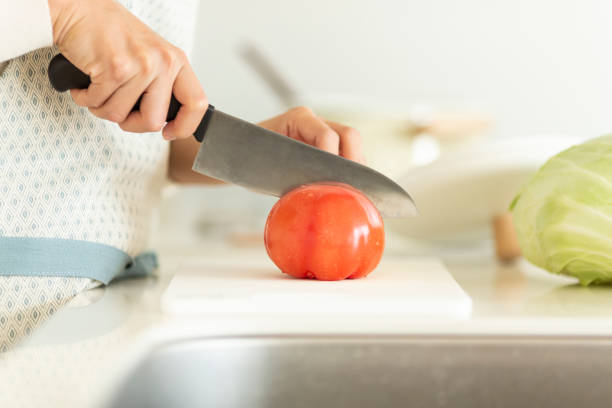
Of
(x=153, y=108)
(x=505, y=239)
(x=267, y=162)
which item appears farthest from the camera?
(x=505, y=239)

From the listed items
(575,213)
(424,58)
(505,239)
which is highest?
(575,213)

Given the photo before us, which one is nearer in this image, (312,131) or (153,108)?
(153,108)

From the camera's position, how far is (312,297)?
0.53 m

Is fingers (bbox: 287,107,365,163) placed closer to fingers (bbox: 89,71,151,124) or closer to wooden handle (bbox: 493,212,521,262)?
fingers (bbox: 89,71,151,124)

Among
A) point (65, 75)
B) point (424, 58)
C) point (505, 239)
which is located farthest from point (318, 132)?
point (424, 58)

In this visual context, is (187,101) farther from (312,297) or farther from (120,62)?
(312,297)

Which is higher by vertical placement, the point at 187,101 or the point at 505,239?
the point at 187,101

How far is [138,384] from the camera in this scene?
0.47 meters

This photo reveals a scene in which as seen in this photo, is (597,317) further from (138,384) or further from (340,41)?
(340,41)

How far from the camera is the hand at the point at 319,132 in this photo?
731 millimetres

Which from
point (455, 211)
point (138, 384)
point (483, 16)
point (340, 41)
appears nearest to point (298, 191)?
point (138, 384)

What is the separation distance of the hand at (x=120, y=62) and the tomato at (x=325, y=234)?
142 millimetres

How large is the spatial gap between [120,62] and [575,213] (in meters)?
0.47

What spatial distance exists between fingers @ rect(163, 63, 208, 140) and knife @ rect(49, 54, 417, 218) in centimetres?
3
